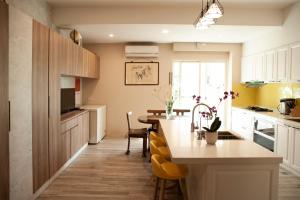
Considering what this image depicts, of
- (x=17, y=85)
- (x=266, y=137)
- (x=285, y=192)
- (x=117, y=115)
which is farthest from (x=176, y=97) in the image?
(x=17, y=85)

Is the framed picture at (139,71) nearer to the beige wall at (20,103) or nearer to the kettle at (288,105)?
the kettle at (288,105)

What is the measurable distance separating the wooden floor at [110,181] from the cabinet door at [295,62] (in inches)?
63.7

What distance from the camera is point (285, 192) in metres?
3.56

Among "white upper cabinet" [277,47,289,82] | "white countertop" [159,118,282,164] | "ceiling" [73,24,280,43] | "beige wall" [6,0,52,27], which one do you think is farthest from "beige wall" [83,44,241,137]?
"white countertop" [159,118,282,164]

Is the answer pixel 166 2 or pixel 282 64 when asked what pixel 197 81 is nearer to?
pixel 282 64

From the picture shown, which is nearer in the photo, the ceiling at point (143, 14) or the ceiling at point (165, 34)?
the ceiling at point (143, 14)

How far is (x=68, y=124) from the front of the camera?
444cm

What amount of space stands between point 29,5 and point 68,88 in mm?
1949

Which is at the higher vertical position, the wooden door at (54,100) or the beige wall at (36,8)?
the beige wall at (36,8)

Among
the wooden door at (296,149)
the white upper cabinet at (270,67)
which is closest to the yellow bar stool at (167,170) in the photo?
the wooden door at (296,149)

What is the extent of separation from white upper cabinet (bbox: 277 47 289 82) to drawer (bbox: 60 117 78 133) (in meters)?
3.96

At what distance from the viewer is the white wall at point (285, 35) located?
14.7 feet

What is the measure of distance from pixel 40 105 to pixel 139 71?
4.21 m

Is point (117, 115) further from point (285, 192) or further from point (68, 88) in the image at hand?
point (285, 192)
